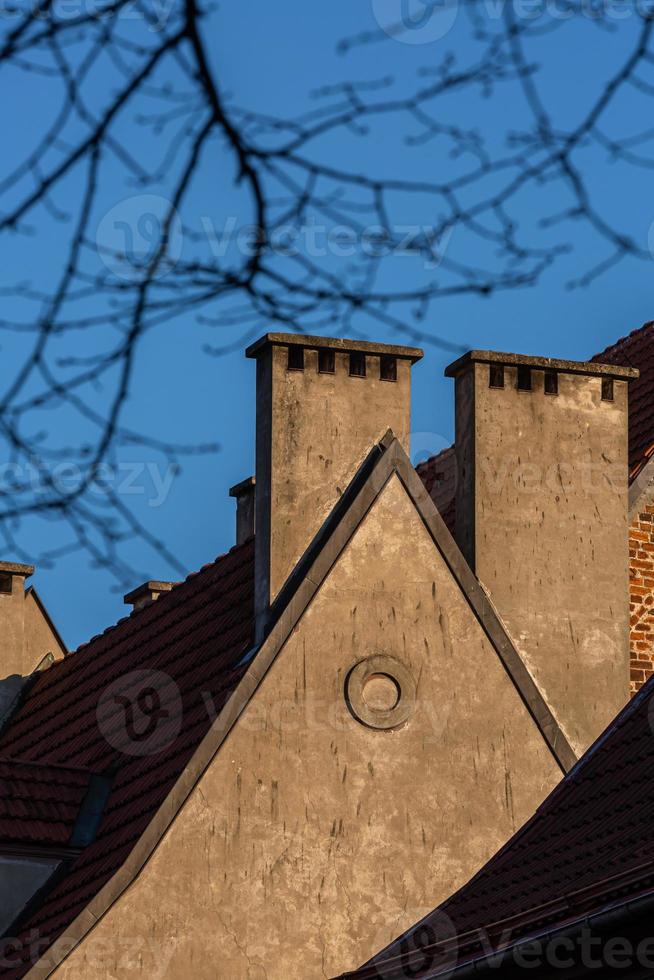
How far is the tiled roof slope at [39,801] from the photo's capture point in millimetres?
16812

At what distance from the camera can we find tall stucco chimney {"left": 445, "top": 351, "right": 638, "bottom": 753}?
17.3m

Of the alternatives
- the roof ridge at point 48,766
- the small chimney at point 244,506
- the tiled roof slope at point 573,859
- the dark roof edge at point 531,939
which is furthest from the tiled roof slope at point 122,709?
the dark roof edge at point 531,939

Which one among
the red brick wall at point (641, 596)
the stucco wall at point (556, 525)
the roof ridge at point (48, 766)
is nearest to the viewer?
the stucco wall at point (556, 525)

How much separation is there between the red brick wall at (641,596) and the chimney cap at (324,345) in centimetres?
254

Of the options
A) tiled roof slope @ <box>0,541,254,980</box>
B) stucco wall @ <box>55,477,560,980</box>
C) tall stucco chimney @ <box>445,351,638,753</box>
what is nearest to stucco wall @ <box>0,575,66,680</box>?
tiled roof slope @ <box>0,541,254,980</box>

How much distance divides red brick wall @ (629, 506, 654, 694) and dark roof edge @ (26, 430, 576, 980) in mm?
1407

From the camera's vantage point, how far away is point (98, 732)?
18.7 meters

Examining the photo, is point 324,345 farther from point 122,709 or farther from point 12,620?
point 12,620

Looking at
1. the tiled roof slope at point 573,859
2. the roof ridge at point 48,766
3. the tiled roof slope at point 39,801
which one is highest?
the roof ridge at point 48,766

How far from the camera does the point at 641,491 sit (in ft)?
60.4

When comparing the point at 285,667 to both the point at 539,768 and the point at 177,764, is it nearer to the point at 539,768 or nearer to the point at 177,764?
the point at 177,764

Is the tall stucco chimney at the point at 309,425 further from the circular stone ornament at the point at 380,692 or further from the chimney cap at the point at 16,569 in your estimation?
the chimney cap at the point at 16,569

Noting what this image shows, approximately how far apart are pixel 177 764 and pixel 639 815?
474 centimetres

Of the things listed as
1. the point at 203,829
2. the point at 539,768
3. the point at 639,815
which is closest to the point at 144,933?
the point at 203,829
